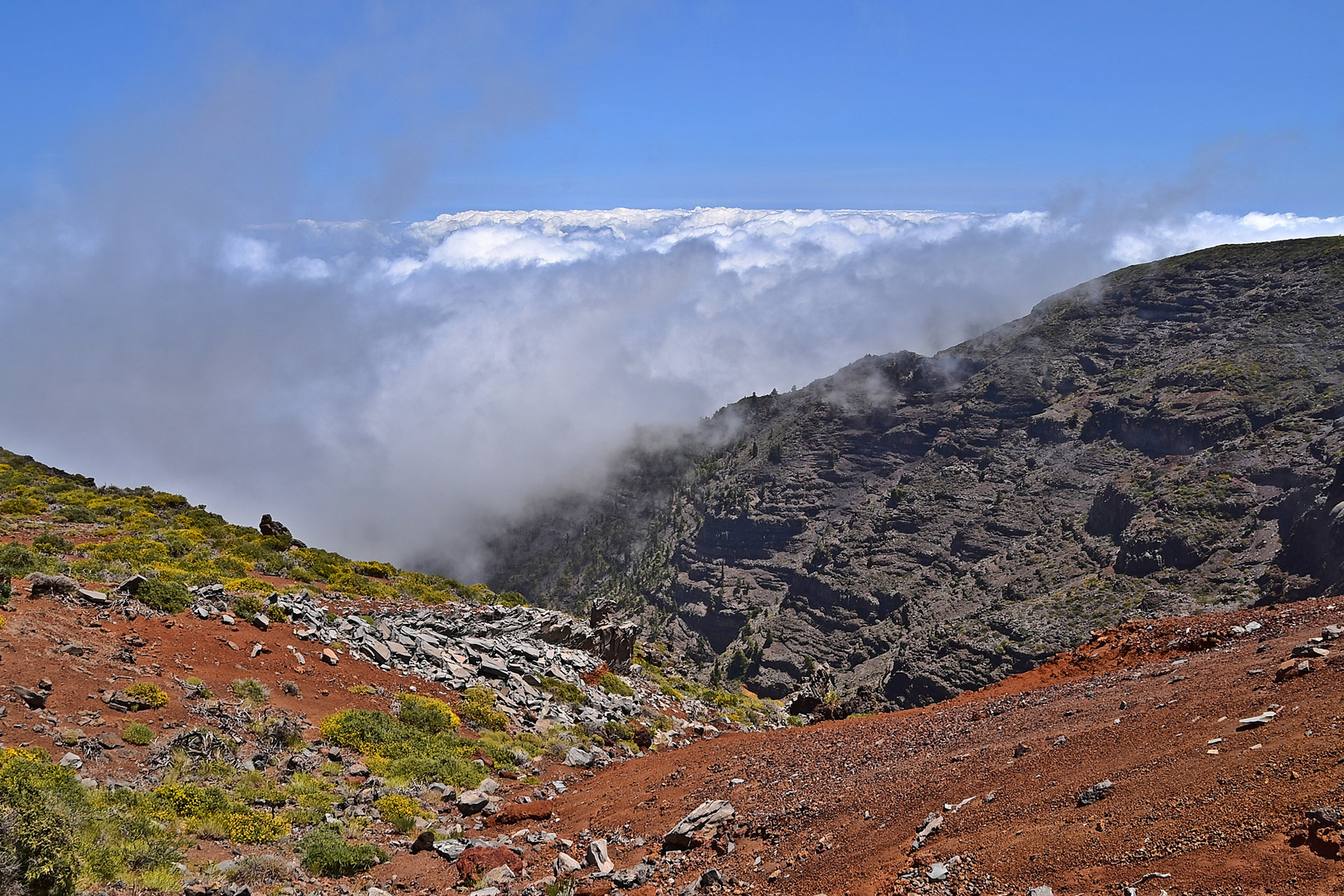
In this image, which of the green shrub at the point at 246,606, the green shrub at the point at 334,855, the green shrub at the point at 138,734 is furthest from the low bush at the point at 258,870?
the green shrub at the point at 246,606

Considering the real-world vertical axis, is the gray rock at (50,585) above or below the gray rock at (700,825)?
above

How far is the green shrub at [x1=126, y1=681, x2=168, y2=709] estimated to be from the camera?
16906mm

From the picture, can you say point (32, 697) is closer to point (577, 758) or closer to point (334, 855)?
point (334, 855)

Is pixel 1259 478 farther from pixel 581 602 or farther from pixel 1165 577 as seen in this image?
pixel 581 602

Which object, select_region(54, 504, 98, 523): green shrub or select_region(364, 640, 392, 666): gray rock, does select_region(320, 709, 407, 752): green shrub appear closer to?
select_region(364, 640, 392, 666): gray rock

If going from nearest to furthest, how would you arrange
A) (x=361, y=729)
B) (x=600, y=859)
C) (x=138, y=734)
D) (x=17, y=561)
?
1. (x=600, y=859)
2. (x=138, y=734)
3. (x=361, y=729)
4. (x=17, y=561)

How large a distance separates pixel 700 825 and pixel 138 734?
37.6 feet

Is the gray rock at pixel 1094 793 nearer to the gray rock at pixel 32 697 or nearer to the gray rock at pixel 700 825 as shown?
the gray rock at pixel 700 825

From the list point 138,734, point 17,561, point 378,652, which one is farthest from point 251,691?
point 17,561

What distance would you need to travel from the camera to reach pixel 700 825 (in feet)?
43.4

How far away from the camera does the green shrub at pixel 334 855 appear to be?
1316cm

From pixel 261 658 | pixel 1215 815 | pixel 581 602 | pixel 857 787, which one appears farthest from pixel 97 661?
pixel 581 602

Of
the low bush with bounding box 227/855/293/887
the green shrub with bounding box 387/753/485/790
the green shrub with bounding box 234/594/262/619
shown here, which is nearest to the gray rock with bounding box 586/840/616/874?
the low bush with bounding box 227/855/293/887

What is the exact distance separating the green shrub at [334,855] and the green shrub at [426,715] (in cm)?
752
